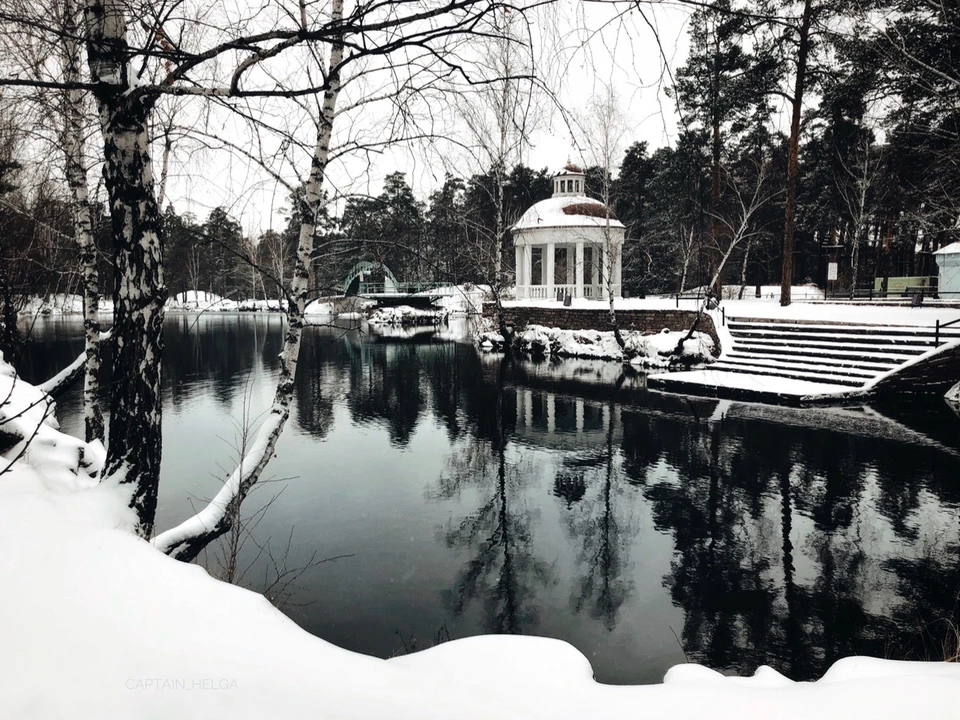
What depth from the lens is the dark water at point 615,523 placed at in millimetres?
4777

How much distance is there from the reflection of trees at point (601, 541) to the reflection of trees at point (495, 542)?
50cm

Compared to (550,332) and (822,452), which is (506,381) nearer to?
(550,332)

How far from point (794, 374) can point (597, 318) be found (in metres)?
9.22

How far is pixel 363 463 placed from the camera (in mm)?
9406

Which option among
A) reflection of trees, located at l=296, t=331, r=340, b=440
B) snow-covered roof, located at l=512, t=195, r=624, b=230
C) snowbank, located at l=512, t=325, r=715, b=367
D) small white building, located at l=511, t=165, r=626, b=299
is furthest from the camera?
snow-covered roof, located at l=512, t=195, r=624, b=230

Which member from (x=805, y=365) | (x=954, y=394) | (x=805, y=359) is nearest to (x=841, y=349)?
(x=805, y=359)

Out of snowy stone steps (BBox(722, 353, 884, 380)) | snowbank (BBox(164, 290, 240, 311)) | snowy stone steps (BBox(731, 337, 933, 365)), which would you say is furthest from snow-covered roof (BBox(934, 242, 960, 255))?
snowbank (BBox(164, 290, 240, 311))

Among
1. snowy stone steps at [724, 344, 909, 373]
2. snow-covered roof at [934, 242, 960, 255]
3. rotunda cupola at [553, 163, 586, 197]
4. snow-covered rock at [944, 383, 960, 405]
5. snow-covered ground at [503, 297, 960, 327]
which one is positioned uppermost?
rotunda cupola at [553, 163, 586, 197]

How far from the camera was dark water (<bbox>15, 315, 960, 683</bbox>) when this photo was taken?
4777 millimetres

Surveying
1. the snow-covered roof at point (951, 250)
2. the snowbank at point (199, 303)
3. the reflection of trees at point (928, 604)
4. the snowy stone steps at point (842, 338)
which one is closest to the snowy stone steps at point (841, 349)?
the snowy stone steps at point (842, 338)

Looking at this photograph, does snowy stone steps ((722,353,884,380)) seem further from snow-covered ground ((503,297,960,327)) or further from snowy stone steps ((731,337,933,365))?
snow-covered ground ((503,297,960,327))

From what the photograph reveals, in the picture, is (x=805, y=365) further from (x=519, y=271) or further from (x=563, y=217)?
(x=519, y=271)

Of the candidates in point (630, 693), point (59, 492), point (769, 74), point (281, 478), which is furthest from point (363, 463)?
point (769, 74)

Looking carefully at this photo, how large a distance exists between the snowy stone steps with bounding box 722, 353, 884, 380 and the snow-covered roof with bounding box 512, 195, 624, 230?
36.0 ft
